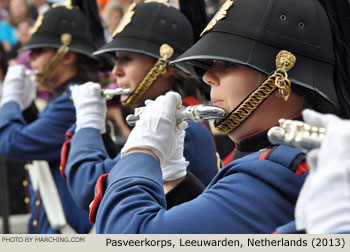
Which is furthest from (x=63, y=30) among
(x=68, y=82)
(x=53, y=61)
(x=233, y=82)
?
(x=233, y=82)

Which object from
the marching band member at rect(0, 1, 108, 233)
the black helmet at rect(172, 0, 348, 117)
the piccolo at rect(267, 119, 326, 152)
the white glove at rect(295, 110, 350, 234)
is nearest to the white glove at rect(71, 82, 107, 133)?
the marching band member at rect(0, 1, 108, 233)

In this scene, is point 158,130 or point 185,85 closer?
point 158,130

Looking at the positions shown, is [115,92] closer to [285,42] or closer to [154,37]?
[154,37]

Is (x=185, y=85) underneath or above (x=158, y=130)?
underneath

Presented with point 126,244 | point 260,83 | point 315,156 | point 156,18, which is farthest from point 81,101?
point 315,156

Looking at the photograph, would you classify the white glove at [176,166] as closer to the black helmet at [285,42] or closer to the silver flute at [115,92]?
the black helmet at [285,42]

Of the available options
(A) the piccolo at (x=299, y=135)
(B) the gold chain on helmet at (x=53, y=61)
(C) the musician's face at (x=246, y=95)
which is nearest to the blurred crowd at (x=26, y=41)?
(B) the gold chain on helmet at (x=53, y=61)

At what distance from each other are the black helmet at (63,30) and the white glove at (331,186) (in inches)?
130

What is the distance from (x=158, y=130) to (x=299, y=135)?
831 mm

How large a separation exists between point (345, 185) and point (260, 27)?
989 millimetres

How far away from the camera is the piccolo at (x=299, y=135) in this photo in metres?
1.43

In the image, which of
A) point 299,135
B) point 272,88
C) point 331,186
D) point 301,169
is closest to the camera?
point 331,186

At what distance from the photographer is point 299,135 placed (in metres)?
1.47

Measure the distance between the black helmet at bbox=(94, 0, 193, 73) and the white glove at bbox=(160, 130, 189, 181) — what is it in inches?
32.5
